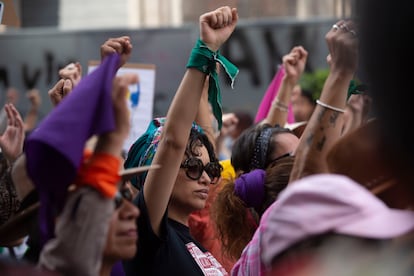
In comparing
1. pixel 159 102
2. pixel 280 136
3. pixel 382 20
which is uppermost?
pixel 382 20

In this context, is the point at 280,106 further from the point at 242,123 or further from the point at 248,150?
the point at 242,123

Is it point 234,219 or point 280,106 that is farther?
point 280,106

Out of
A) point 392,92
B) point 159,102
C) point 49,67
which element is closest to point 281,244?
point 392,92

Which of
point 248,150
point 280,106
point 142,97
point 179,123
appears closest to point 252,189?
point 248,150

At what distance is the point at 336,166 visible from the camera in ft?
6.06

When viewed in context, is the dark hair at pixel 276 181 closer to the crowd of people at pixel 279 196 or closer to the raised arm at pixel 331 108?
the crowd of people at pixel 279 196

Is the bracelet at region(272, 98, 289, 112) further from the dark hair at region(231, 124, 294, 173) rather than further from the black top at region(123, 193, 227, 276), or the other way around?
the black top at region(123, 193, 227, 276)

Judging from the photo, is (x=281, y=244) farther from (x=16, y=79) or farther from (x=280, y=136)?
(x=16, y=79)

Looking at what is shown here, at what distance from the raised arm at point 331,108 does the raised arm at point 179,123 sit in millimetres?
518

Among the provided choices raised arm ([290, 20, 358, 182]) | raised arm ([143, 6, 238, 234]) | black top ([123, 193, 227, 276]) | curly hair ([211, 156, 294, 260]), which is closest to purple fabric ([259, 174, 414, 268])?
raised arm ([290, 20, 358, 182])

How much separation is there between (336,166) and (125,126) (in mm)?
473

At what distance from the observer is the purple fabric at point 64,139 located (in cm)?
181

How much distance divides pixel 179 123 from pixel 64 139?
74 centimetres

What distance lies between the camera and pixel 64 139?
5.93ft
